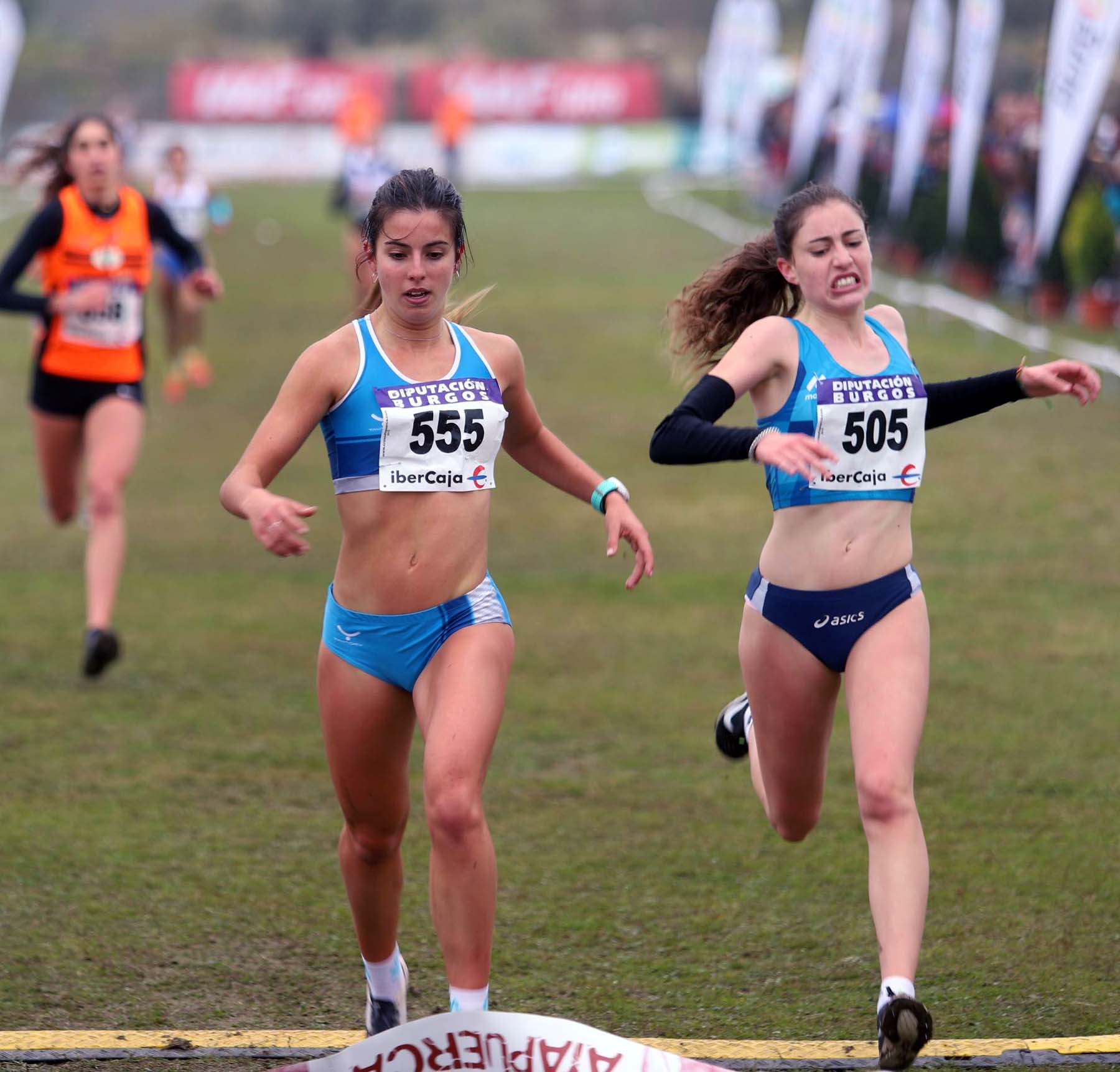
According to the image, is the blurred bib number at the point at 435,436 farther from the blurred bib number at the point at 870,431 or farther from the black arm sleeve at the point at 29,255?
the black arm sleeve at the point at 29,255

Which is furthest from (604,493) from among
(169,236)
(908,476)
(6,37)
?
(6,37)

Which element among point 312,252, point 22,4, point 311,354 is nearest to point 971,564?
point 311,354

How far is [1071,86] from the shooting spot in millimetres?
14625

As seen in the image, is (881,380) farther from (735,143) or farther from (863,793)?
(735,143)

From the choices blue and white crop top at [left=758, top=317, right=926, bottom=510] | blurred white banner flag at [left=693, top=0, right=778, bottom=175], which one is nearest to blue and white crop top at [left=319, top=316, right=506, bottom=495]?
blue and white crop top at [left=758, top=317, right=926, bottom=510]

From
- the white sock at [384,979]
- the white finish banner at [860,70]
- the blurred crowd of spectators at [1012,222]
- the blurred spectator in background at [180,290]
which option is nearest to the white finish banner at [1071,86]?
the blurred crowd of spectators at [1012,222]

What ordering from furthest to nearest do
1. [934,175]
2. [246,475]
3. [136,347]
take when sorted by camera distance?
[934,175], [136,347], [246,475]

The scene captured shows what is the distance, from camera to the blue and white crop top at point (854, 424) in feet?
15.1

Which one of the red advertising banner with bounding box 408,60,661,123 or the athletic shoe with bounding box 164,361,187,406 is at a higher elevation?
the red advertising banner with bounding box 408,60,661,123

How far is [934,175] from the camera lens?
2916 cm

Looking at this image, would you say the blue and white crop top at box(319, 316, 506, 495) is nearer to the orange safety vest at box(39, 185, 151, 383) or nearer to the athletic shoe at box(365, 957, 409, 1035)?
the athletic shoe at box(365, 957, 409, 1035)

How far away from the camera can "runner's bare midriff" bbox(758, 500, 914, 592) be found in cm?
462

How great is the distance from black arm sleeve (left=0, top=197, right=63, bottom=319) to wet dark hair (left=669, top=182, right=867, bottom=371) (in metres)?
3.69

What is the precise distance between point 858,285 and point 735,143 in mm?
48528
